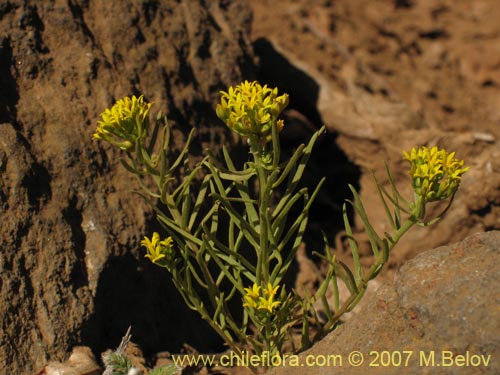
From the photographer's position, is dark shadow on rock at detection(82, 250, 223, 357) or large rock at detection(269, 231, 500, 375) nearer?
large rock at detection(269, 231, 500, 375)

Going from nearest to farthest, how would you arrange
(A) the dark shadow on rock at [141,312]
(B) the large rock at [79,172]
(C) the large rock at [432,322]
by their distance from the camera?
(C) the large rock at [432,322] < (B) the large rock at [79,172] < (A) the dark shadow on rock at [141,312]

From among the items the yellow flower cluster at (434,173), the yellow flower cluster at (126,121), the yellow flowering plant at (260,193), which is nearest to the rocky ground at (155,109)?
the yellow flowering plant at (260,193)

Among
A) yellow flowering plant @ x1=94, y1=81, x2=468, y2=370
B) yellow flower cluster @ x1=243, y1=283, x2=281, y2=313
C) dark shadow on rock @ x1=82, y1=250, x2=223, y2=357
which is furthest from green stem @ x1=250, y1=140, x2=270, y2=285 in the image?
dark shadow on rock @ x1=82, y1=250, x2=223, y2=357

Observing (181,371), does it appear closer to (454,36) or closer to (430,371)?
(430,371)

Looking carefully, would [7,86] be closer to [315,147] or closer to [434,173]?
[434,173]

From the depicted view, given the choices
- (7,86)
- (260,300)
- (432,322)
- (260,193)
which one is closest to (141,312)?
(260,300)

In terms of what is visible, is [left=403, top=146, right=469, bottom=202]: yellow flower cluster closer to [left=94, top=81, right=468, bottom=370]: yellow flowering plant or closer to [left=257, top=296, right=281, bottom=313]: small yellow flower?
[left=94, top=81, right=468, bottom=370]: yellow flowering plant

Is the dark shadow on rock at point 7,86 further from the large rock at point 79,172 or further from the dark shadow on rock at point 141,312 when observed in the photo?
the dark shadow on rock at point 141,312
